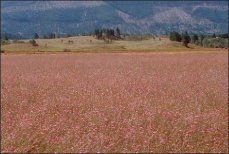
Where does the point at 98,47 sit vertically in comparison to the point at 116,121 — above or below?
above

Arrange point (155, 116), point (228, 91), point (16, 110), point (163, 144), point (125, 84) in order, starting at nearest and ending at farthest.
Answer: point (163, 144) < point (155, 116) < point (16, 110) < point (228, 91) < point (125, 84)

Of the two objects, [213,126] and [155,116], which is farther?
[155,116]

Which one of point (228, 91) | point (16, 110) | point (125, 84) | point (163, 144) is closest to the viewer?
point (163, 144)

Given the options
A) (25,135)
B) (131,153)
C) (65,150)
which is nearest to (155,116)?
(131,153)

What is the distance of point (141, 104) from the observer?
6.33 m

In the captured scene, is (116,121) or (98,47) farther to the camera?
(98,47)

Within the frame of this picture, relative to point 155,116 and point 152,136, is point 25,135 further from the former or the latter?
point 155,116

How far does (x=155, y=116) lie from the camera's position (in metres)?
5.55

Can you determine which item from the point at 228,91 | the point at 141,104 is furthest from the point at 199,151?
the point at 228,91

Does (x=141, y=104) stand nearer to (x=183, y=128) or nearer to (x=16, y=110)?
(x=183, y=128)

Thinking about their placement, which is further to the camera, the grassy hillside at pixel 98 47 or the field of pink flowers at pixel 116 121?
the grassy hillside at pixel 98 47

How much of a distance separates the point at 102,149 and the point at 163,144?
1.19 meters

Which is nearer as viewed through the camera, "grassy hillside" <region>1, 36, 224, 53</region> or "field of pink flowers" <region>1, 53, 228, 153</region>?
"field of pink flowers" <region>1, 53, 228, 153</region>

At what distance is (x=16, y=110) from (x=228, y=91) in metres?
6.81
